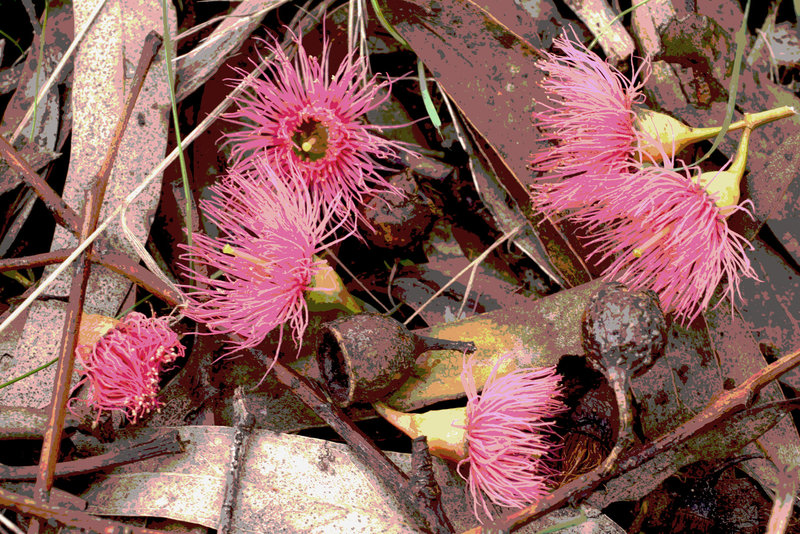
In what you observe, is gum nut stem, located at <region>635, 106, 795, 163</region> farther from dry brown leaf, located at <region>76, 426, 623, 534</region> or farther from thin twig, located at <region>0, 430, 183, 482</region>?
thin twig, located at <region>0, 430, 183, 482</region>

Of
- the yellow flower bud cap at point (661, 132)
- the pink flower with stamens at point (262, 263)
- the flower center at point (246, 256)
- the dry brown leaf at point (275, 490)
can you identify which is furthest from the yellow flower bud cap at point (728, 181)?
the flower center at point (246, 256)

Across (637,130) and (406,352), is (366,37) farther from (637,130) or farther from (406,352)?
(406,352)

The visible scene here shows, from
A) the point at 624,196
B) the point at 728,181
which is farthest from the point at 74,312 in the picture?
the point at 728,181

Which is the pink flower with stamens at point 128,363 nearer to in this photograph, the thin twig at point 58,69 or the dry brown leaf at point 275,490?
the dry brown leaf at point 275,490

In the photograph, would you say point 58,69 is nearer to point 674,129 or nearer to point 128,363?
point 128,363

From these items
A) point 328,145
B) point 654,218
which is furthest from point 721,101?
point 328,145

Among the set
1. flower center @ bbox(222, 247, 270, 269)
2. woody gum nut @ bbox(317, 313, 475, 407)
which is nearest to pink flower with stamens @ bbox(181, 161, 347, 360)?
flower center @ bbox(222, 247, 270, 269)
